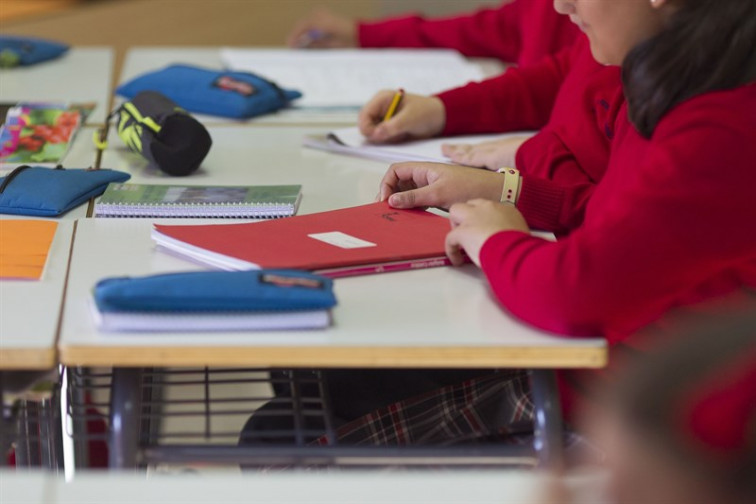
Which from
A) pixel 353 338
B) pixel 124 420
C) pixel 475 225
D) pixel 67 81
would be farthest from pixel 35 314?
pixel 67 81

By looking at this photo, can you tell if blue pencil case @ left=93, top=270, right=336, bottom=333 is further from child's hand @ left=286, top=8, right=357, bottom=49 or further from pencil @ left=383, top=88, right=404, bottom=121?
child's hand @ left=286, top=8, right=357, bottom=49

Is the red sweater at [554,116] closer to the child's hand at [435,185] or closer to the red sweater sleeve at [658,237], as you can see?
the child's hand at [435,185]

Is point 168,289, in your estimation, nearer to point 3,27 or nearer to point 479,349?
point 479,349

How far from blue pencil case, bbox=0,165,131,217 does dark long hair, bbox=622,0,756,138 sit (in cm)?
73

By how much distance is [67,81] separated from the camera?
214cm

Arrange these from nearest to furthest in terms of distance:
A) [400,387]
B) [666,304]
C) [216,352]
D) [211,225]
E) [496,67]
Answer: [216,352] < [666,304] < [211,225] < [400,387] < [496,67]

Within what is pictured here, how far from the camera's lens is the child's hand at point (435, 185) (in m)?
1.33

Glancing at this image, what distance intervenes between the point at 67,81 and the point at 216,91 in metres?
0.43

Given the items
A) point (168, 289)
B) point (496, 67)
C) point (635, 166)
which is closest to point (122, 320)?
point (168, 289)

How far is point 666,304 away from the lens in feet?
3.62

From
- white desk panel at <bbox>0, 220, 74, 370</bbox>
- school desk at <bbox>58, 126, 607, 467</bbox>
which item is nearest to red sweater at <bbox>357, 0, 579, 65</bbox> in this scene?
school desk at <bbox>58, 126, 607, 467</bbox>

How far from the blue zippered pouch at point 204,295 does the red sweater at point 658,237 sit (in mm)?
213

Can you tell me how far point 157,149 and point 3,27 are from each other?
2119 millimetres

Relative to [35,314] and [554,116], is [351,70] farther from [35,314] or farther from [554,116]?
[35,314]
